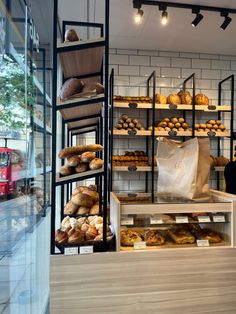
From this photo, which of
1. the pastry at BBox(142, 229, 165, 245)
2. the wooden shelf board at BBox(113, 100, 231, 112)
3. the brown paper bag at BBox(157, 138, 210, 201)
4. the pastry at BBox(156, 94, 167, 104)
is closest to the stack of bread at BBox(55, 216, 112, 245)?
the pastry at BBox(142, 229, 165, 245)

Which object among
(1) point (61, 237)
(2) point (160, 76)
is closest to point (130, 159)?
(2) point (160, 76)

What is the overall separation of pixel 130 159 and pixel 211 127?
3.43 feet

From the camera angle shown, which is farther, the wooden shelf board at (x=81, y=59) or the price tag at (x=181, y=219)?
the price tag at (x=181, y=219)

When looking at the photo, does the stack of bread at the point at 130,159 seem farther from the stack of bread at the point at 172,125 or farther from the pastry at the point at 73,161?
the pastry at the point at 73,161

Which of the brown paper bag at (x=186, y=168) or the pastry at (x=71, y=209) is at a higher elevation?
the brown paper bag at (x=186, y=168)

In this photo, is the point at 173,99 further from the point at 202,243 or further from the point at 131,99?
the point at 202,243

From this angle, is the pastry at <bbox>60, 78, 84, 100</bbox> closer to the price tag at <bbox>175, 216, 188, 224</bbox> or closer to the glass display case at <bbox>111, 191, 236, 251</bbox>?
the glass display case at <bbox>111, 191, 236, 251</bbox>

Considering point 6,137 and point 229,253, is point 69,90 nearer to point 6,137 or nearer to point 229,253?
point 6,137

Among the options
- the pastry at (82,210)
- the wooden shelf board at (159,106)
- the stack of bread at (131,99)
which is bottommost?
the pastry at (82,210)

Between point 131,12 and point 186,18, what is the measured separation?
1.76ft

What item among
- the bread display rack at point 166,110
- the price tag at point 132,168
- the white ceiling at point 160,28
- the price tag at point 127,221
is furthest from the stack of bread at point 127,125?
the price tag at point 127,221

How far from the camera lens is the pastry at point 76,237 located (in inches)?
57.3

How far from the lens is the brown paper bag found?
5.48ft

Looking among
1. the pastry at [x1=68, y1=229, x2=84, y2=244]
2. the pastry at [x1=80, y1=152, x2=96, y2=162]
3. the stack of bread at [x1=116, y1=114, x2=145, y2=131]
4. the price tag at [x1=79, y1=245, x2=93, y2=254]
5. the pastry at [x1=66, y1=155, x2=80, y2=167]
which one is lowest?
the price tag at [x1=79, y1=245, x2=93, y2=254]
